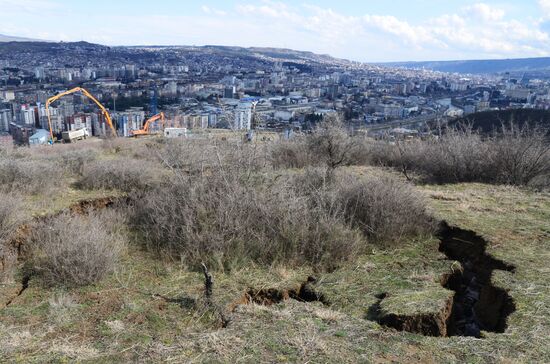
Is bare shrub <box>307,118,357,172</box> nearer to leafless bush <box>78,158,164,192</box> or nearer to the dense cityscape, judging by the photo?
the dense cityscape

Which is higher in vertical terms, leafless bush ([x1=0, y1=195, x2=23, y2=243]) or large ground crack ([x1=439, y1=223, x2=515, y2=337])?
leafless bush ([x1=0, y1=195, x2=23, y2=243])

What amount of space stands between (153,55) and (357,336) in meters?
112

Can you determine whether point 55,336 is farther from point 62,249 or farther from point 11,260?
point 11,260

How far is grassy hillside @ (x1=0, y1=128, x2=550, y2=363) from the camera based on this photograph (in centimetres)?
339

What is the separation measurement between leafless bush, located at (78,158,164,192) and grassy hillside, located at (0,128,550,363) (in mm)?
41

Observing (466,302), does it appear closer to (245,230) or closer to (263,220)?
(263,220)

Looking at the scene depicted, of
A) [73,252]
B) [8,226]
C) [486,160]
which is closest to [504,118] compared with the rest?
[486,160]

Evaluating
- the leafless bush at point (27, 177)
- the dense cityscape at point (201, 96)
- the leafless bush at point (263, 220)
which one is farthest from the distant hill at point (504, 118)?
the leafless bush at point (27, 177)

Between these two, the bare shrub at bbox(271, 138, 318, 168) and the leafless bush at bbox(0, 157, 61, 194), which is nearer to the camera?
the leafless bush at bbox(0, 157, 61, 194)

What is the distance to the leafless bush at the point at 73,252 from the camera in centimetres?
451

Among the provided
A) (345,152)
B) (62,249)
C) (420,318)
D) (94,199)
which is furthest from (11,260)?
(345,152)

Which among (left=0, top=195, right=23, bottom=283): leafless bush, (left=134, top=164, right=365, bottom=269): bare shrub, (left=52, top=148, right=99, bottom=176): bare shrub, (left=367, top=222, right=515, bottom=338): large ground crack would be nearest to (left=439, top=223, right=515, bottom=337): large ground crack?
(left=367, top=222, right=515, bottom=338): large ground crack

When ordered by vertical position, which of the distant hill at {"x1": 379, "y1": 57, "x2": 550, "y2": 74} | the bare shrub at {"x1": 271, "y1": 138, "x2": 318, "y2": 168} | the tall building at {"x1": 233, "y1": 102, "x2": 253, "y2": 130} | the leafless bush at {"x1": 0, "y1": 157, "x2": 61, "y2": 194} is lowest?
the bare shrub at {"x1": 271, "y1": 138, "x2": 318, "y2": 168}

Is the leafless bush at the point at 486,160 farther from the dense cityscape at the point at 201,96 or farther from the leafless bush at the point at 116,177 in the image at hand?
the leafless bush at the point at 116,177
